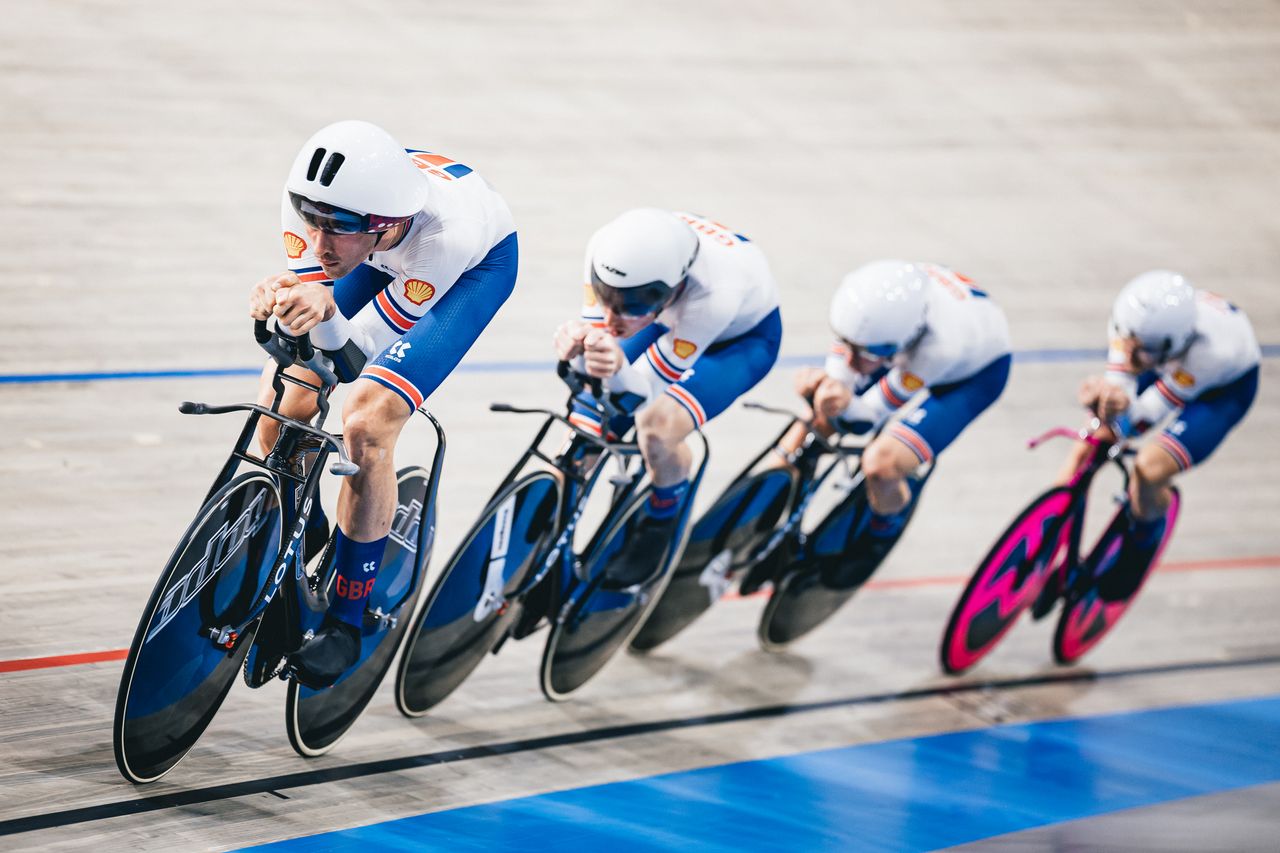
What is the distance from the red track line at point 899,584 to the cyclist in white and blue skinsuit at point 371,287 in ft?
2.48

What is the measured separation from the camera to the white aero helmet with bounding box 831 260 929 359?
383 cm

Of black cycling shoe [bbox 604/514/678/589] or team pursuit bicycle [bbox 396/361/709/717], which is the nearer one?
team pursuit bicycle [bbox 396/361/709/717]

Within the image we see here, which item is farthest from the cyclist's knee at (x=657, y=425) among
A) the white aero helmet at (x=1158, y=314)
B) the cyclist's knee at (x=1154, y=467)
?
the cyclist's knee at (x=1154, y=467)

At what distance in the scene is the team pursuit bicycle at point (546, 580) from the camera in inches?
135

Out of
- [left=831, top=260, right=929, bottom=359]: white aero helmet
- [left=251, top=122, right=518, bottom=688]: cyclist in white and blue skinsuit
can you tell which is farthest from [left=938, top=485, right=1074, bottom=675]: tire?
[left=251, top=122, right=518, bottom=688]: cyclist in white and blue skinsuit

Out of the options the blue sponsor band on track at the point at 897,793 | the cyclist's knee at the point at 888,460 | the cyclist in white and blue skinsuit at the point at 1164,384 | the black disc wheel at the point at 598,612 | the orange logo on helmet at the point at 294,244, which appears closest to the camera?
the orange logo on helmet at the point at 294,244

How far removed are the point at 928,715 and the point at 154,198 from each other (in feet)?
11.5

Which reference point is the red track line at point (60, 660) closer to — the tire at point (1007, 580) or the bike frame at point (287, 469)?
the bike frame at point (287, 469)

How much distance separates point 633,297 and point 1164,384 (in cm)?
205

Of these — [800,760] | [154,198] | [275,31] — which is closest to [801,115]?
[275,31]

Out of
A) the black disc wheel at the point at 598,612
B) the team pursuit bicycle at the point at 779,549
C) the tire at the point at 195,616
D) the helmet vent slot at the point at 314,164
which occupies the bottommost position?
the tire at the point at 195,616

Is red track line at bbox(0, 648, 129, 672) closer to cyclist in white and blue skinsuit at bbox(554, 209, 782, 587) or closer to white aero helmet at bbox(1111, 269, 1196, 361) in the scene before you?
cyclist in white and blue skinsuit at bbox(554, 209, 782, 587)

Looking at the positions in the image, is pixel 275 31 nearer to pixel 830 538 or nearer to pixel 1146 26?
pixel 830 538

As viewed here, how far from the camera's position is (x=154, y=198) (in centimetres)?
565
